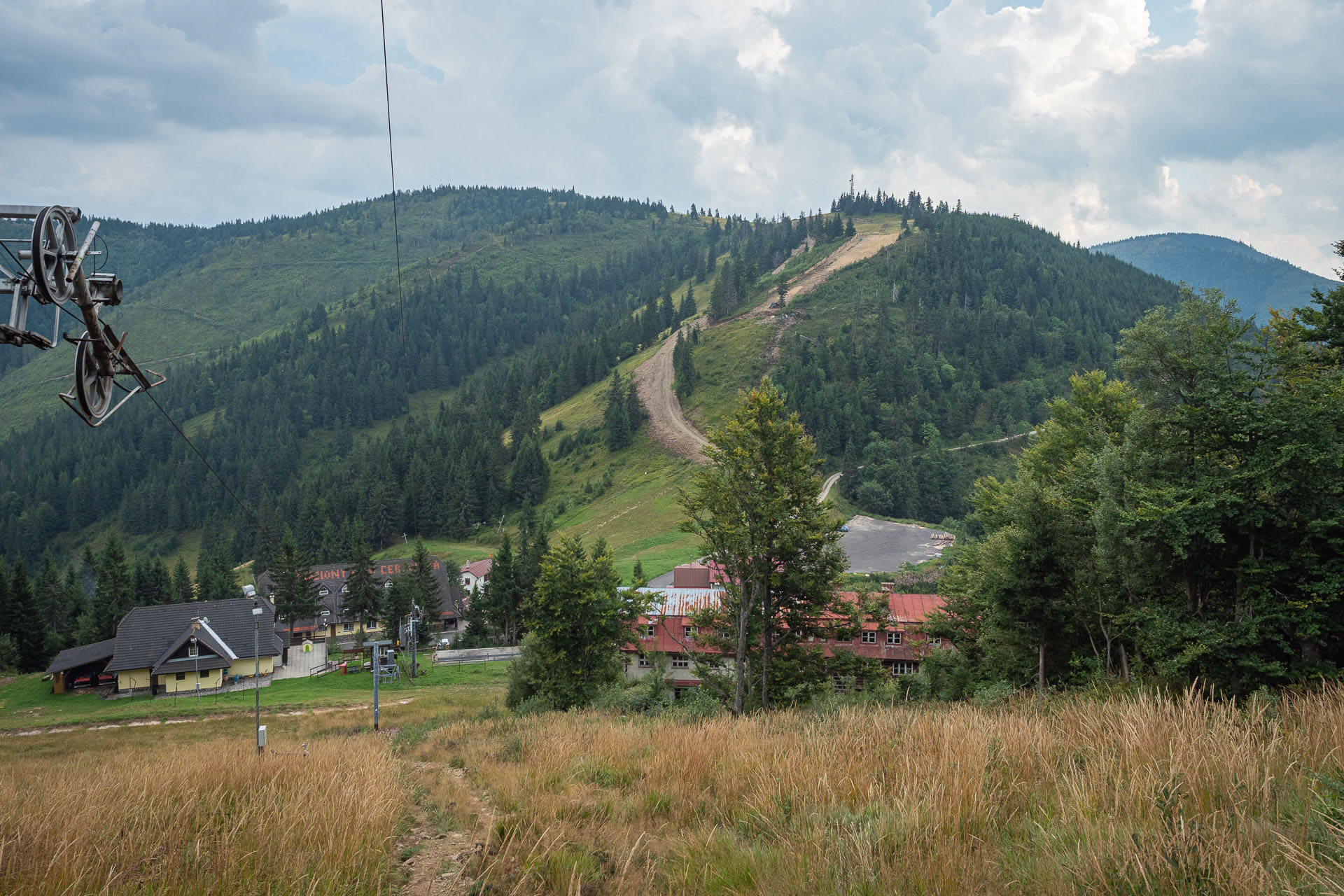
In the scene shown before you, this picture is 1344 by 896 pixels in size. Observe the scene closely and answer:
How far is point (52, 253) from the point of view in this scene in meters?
7.29

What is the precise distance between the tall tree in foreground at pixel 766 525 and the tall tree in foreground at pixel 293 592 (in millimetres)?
52487

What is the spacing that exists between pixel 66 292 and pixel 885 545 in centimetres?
7272

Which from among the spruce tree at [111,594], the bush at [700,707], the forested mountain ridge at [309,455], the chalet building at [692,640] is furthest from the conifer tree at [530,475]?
the bush at [700,707]

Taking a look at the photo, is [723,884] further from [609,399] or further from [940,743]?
[609,399]

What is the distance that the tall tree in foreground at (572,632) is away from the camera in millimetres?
27828

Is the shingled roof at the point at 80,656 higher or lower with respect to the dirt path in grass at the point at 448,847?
lower

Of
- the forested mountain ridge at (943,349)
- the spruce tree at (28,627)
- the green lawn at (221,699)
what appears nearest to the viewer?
the green lawn at (221,699)

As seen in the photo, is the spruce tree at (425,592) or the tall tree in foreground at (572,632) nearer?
the tall tree in foreground at (572,632)

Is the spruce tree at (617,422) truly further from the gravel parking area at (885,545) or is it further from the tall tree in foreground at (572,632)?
the tall tree in foreground at (572,632)

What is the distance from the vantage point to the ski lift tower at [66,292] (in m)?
7.10

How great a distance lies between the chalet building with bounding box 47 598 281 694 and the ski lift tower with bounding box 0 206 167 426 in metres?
46.3

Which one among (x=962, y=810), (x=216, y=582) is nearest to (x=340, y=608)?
(x=216, y=582)

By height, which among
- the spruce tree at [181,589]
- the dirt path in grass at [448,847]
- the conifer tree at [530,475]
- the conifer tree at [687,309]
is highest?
the conifer tree at [687,309]

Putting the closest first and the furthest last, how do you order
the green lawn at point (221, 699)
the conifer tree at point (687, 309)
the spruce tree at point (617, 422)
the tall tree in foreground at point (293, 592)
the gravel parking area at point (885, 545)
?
1. the green lawn at point (221, 699)
2. the tall tree in foreground at point (293, 592)
3. the gravel parking area at point (885, 545)
4. the spruce tree at point (617, 422)
5. the conifer tree at point (687, 309)
